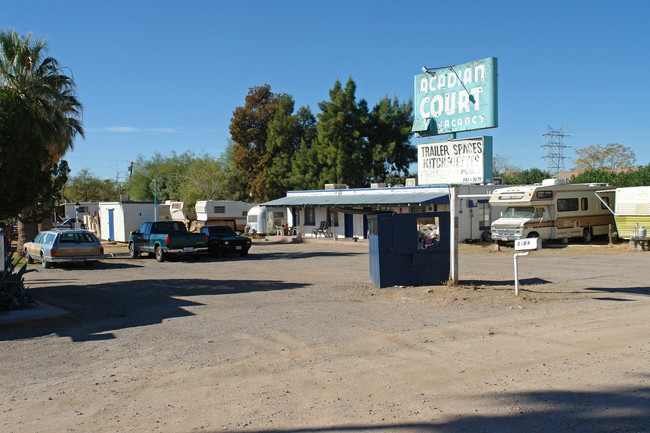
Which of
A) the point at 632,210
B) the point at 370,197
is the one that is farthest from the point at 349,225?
the point at 632,210

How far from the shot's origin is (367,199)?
33219 mm

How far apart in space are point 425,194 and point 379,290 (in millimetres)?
18315

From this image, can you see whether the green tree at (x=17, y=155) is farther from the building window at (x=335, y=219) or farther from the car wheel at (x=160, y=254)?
the building window at (x=335, y=219)

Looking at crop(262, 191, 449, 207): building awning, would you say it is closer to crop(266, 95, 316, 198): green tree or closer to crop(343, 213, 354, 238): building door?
crop(343, 213, 354, 238): building door

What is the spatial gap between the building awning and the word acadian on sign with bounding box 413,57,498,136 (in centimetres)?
1476

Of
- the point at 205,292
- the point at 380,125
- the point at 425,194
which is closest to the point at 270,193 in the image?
the point at 380,125

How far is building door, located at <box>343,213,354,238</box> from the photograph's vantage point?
35.1m

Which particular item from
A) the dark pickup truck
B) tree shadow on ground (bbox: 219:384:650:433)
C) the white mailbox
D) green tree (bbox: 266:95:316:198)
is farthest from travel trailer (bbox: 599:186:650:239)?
green tree (bbox: 266:95:316:198)

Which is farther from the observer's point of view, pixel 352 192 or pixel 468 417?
pixel 352 192

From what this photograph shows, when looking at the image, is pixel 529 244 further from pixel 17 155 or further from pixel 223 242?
pixel 223 242

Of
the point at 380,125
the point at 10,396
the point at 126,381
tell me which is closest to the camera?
the point at 10,396

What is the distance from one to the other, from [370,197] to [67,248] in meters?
18.2

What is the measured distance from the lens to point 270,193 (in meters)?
53.8

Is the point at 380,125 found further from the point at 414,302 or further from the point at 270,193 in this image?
the point at 414,302
